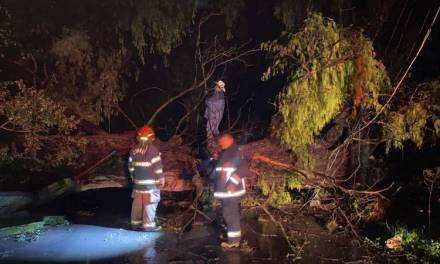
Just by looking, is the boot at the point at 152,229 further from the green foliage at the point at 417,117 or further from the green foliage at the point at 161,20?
the green foliage at the point at 161,20

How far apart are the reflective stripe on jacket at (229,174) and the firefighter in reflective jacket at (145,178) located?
1249 mm

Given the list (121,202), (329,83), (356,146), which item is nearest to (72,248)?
(121,202)

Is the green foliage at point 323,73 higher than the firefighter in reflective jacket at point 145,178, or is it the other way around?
the green foliage at point 323,73

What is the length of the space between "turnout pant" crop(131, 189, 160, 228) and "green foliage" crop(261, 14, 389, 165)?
277cm

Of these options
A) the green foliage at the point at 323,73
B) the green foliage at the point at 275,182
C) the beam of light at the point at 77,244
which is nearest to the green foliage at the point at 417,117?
the green foliage at the point at 323,73

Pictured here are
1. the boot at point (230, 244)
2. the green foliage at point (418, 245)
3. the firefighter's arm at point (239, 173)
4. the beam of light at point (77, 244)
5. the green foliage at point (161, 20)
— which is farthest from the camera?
the green foliage at point (161, 20)

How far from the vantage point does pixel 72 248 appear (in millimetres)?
6754

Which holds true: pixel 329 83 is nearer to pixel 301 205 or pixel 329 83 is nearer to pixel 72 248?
pixel 301 205

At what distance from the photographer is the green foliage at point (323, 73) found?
8.17 meters

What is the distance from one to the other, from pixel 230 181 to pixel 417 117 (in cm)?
359

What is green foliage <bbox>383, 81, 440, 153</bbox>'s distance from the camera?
8.04 metres

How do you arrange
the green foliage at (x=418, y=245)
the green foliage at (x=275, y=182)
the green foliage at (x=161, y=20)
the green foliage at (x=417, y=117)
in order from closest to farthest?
the green foliage at (x=418, y=245)
the green foliage at (x=417, y=117)
the green foliage at (x=275, y=182)
the green foliage at (x=161, y=20)

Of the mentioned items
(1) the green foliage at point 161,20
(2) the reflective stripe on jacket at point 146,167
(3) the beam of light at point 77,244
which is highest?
(1) the green foliage at point 161,20

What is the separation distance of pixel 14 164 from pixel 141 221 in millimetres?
3767
